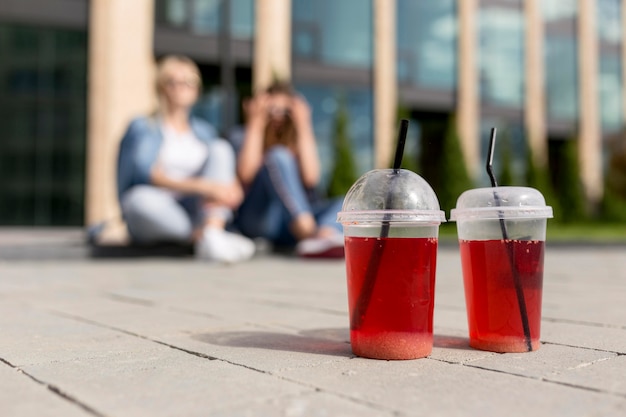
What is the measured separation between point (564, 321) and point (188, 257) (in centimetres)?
551

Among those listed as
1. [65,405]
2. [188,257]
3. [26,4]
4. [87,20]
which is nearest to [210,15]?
[87,20]

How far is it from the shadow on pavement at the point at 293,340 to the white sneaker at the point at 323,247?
4256 millimetres

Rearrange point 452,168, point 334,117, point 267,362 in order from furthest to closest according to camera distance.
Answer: point 452,168 → point 334,117 → point 267,362

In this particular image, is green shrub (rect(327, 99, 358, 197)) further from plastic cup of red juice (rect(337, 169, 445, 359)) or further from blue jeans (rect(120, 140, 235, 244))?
plastic cup of red juice (rect(337, 169, 445, 359))

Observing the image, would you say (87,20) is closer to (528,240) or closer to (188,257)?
(188,257)

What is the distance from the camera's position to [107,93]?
50.5ft

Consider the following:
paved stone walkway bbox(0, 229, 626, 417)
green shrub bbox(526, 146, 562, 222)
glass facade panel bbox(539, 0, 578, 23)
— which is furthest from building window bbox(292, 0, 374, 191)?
paved stone walkway bbox(0, 229, 626, 417)

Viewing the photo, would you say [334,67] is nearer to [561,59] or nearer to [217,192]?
[561,59]

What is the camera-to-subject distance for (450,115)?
21453mm

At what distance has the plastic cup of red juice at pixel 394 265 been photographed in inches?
90.4

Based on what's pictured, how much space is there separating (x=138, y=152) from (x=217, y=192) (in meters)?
0.94

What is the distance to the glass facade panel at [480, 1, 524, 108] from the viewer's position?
22.3 metres

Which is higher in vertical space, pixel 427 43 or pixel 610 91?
pixel 427 43

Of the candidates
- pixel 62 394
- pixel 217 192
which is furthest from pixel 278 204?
pixel 62 394
